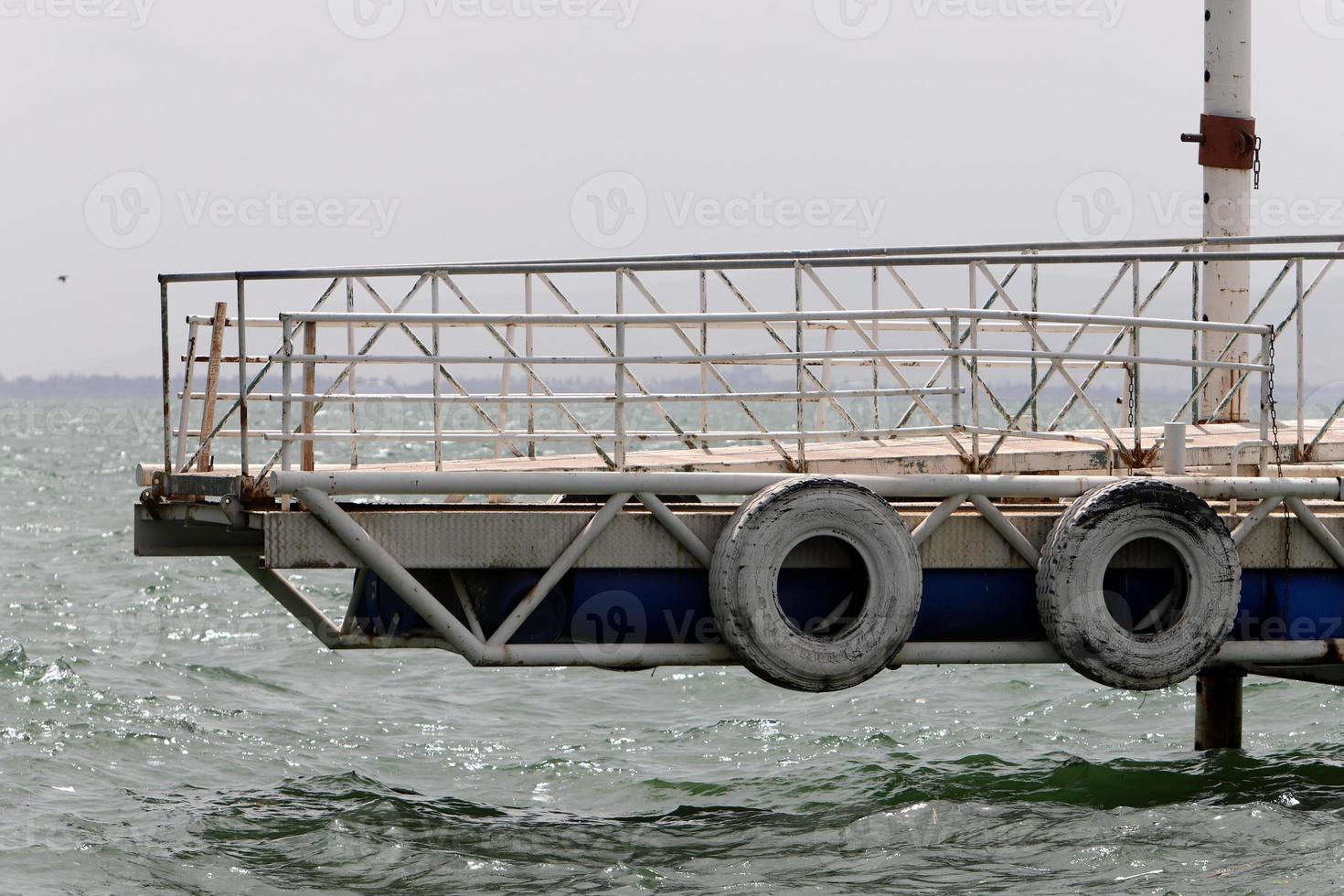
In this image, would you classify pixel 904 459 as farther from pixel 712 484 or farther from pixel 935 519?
pixel 712 484

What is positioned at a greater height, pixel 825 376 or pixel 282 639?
pixel 825 376

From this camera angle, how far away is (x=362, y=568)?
8.58 m

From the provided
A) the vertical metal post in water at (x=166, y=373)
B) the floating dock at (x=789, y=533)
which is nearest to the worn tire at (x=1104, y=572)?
the floating dock at (x=789, y=533)

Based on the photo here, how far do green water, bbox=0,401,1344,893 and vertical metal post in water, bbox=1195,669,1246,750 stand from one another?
0.71 feet

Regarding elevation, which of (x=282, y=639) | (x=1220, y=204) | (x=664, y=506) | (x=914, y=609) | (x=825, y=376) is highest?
(x=1220, y=204)

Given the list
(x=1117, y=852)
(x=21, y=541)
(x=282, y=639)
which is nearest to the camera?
(x=1117, y=852)

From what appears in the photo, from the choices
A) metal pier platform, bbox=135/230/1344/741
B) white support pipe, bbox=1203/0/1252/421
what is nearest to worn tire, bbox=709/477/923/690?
metal pier platform, bbox=135/230/1344/741

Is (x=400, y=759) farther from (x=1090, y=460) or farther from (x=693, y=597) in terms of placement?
(x=1090, y=460)

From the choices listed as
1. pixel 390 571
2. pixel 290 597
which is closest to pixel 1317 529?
pixel 390 571

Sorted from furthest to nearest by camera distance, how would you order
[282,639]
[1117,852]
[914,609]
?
[282,639] < [1117,852] < [914,609]

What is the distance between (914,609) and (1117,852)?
206cm

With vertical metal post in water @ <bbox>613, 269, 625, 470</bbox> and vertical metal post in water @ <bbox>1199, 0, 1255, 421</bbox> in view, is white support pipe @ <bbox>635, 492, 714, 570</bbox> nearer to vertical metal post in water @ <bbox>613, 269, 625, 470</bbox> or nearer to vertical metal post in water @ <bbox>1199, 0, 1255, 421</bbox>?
vertical metal post in water @ <bbox>613, 269, 625, 470</bbox>

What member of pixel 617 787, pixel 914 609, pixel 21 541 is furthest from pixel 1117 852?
pixel 21 541

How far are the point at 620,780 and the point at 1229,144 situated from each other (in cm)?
672
